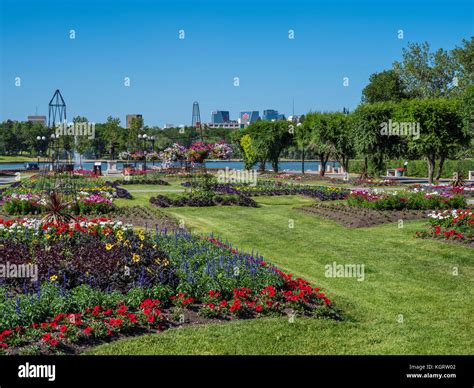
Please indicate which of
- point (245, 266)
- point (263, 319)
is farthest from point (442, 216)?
point (263, 319)

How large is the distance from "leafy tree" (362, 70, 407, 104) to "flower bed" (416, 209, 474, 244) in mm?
A: 47794

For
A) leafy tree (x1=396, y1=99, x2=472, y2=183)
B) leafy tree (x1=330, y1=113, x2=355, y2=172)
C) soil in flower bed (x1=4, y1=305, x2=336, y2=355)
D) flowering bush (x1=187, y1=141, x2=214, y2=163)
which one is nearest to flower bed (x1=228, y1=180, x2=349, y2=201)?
flowering bush (x1=187, y1=141, x2=214, y2=163)

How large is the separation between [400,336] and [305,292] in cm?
159

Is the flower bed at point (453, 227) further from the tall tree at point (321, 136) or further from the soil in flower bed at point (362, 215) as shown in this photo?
Result: the tall tree at point (321, 136)

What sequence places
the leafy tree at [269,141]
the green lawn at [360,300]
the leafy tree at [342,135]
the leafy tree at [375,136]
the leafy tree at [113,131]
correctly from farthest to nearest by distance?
the leafy tree at [113,131] → the leafy tree at [269,141] → the leafy tree at [342,135] → the leafy tree at [375,136] → the green lawn at [360,300]

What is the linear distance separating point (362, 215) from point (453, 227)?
11.5ft

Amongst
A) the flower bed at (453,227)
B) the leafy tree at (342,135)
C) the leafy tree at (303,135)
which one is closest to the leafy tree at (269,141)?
the leafy tree at (303,135)

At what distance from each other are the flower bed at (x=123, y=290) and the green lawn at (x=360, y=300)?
1.30 feet

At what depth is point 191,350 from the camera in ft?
20.3

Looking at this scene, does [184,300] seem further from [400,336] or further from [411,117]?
[411,117]

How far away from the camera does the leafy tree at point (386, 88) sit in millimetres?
60781

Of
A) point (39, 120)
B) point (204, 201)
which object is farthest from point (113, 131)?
point (204, 201)

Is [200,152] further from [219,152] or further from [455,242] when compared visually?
[455,242]
